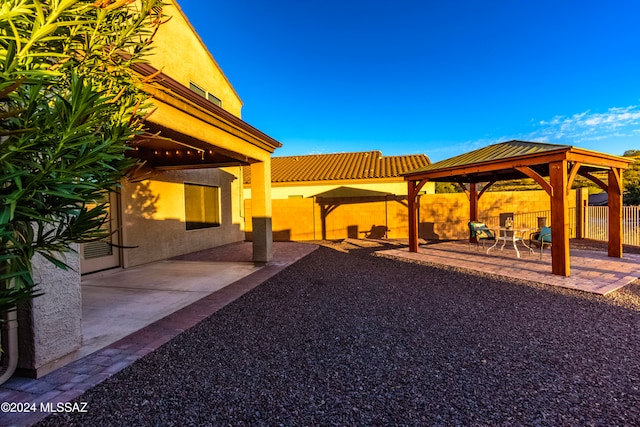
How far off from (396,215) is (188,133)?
11.7 m

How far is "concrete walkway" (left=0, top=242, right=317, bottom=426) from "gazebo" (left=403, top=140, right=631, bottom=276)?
18.7 ft

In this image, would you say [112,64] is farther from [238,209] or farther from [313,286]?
[238,209]

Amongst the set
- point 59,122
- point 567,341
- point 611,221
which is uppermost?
point 59,122

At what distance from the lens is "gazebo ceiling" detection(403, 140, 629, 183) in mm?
6887

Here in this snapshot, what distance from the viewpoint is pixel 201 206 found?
11.8 meters

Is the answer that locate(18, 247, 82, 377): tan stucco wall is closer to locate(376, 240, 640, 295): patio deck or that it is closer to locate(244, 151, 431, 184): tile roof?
locate(376, 240, 640, 295): patio deck

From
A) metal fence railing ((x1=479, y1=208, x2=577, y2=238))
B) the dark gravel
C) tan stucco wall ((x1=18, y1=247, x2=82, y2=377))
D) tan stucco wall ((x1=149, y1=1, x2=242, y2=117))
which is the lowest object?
the dark gravel

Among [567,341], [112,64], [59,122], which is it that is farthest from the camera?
[567,341]

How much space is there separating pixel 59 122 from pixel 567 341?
5.02 meters

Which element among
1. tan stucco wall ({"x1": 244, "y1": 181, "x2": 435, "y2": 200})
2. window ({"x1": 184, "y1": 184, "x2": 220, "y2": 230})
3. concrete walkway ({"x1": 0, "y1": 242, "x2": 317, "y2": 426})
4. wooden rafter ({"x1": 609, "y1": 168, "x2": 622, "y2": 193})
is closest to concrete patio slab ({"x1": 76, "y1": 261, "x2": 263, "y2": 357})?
concrete walkway ({"x1": 0, "y1": 242, "x2": 317, "y2": 426})

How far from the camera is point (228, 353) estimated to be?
3.37 meters

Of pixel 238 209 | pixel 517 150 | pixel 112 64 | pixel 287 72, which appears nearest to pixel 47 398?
pixel 112 64

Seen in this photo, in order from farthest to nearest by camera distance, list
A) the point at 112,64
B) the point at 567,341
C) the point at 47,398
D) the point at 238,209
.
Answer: the point at 238,209, the point at 567,341, the point at 47,398, the point at 112,64

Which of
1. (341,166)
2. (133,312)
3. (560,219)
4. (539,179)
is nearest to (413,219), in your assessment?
(539,179)
